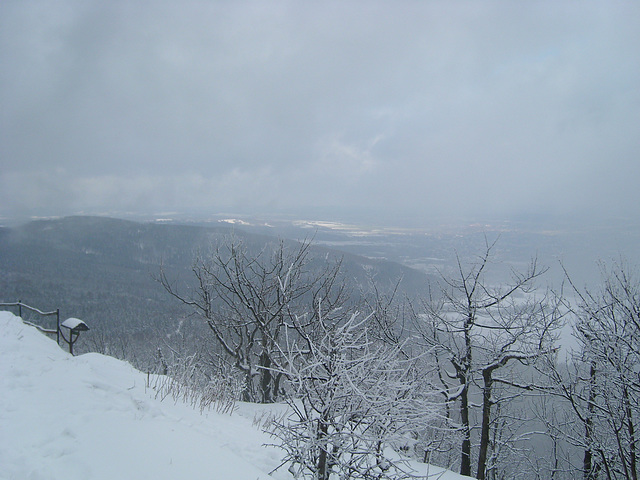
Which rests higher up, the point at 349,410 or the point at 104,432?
the point at 349,410

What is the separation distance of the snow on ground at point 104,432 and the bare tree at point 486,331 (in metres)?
5.81

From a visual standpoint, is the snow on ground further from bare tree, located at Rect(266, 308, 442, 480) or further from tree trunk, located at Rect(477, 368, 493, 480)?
tree trunk, located at Rect(477, 368, 493, 480)

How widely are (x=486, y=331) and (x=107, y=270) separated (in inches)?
5681

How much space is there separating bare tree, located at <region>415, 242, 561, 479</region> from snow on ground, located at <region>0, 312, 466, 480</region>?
229 inches

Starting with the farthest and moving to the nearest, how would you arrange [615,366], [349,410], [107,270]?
[107,270]
[615,366]
[349,410]

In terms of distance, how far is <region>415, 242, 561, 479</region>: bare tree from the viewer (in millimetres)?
9195

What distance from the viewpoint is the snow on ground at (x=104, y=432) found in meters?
3.37

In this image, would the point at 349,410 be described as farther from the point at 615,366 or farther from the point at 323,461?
the point at 615,366

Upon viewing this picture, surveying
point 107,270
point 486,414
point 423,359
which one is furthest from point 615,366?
point 107,270

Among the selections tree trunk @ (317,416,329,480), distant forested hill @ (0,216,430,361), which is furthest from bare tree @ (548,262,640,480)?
distant forested hill @ (0,216,430,361)

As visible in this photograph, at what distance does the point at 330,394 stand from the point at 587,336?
765cm

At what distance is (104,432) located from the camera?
399 cm

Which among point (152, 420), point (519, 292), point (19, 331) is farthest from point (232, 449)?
point (519, 292)

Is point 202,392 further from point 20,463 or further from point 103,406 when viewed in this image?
point 20,463
